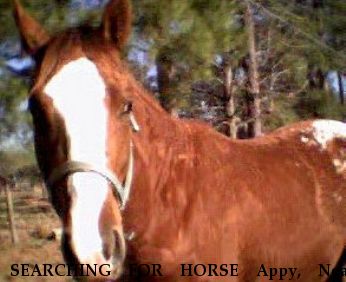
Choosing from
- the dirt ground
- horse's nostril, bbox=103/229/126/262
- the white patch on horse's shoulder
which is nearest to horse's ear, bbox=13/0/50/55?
horse's nostril, bbox=103/229/126/262

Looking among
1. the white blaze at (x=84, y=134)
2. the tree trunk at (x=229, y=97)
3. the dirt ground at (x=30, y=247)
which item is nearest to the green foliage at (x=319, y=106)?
the tree trunk at (x=229, y=97)

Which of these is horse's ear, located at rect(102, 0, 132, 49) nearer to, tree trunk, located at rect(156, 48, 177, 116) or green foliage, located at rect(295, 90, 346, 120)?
tree trunk, located at rect(156, 48, 177, 116)

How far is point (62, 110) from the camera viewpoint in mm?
1717

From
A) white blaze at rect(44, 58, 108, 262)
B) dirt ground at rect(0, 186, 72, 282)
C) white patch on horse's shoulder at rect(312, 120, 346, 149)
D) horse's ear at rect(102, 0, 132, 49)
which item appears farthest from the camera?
dirt ground at rect(0, 186, 72, 282)

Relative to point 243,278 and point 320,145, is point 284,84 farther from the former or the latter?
point 243,278

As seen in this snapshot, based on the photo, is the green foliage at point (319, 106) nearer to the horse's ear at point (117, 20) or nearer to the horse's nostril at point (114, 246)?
the horse's ear at point (117, 20)

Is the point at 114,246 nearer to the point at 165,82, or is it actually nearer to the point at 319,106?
the point at 165,82

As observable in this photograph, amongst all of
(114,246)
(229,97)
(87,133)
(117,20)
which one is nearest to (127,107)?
(87,133)

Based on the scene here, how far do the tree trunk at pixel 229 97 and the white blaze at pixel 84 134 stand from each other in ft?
14.9

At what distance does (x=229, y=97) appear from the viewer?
22.0 ft

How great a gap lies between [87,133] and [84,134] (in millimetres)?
11

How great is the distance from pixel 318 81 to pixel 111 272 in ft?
22.4

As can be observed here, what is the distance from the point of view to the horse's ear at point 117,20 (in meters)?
1.99

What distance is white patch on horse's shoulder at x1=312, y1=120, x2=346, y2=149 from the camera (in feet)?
10.2
